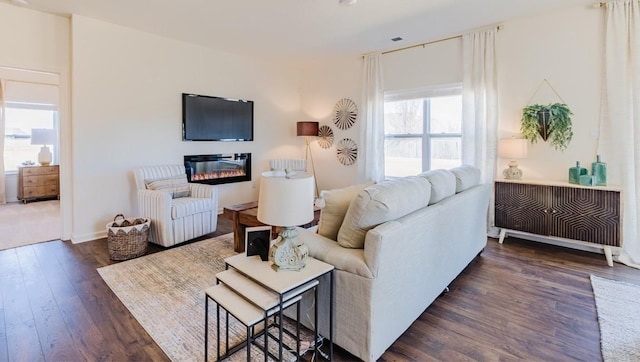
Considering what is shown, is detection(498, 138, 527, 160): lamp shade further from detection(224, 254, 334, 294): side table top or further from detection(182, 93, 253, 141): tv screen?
detection(182, 93, 253, 141): tv screen

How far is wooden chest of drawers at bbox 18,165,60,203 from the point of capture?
238 inches

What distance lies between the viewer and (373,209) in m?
1.80

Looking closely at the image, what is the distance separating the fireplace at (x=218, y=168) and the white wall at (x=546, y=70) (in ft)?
11.1

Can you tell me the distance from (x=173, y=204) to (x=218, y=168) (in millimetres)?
1727

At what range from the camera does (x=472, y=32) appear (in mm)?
4273

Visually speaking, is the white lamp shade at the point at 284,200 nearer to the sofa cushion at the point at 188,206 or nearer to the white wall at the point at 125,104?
the sofa cushion at the point at 188,206

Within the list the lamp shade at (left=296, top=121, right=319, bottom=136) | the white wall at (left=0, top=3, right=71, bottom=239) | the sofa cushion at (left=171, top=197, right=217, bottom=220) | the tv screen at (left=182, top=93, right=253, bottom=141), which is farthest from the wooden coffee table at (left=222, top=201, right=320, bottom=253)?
the lamp shade at (left=296, top=121, right=319, bottom=136)

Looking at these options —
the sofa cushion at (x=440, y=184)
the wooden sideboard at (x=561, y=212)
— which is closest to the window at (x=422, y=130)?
the wooden sideboard at (x=561, y=212)

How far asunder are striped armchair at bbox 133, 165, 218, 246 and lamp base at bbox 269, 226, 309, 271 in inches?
94.3

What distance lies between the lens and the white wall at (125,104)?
3.91m

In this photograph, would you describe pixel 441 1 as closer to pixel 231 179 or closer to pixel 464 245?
pixel 464 245

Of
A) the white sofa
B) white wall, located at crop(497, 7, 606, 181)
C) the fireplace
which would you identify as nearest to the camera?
the white sofa

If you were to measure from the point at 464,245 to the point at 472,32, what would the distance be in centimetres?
308

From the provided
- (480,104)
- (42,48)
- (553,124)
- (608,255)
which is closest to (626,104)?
(553,124)
